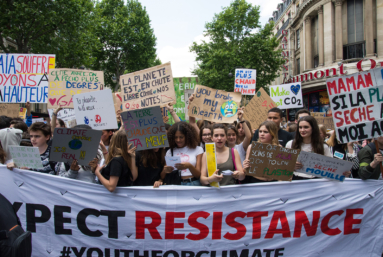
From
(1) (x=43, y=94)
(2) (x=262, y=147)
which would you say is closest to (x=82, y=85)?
(1) (x=43, y=94)

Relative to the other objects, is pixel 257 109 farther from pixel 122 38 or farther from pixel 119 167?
pixel 122 38

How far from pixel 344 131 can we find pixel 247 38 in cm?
2743

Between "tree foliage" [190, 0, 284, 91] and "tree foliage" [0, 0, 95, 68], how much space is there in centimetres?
1383

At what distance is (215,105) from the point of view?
560cm

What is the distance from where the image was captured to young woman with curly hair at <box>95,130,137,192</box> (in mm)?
3318

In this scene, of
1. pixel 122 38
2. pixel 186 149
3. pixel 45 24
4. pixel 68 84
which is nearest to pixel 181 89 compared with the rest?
pixel 68 84

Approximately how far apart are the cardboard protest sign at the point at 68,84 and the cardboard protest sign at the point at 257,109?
3119 millimetres

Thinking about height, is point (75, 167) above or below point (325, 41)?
below

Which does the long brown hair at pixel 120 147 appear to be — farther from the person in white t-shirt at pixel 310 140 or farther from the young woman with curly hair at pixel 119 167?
the person in white t-shirt at pixel 310 140

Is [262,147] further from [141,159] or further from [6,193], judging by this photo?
[6,193]

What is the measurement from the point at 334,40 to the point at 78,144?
25.4 m

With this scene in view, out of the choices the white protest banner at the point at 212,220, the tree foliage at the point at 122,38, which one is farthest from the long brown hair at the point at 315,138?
the tree foliage at the point at 122,38

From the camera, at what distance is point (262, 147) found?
330 cm

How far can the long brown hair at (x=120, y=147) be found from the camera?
3445 millimetres
